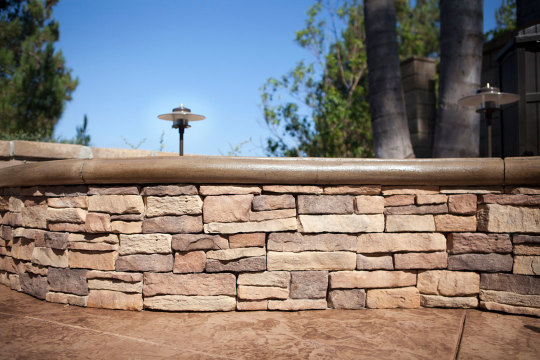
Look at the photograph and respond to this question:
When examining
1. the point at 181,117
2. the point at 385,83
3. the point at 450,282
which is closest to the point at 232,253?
the point at 450,282

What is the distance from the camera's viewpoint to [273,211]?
2.76 meters

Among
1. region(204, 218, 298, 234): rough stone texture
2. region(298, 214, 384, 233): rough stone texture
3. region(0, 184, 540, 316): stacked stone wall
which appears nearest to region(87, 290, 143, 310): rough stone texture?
region(0, 184, 540, 316): stacked stone wall

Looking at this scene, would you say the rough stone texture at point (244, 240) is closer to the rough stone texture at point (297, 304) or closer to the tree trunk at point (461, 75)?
the rough stone texture at point (297, 304)

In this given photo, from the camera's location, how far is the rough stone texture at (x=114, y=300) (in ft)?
9.05

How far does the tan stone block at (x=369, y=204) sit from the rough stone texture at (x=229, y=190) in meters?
0.67

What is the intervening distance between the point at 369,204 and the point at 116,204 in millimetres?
1713

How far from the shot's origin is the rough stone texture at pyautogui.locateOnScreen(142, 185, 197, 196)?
2.74 metres

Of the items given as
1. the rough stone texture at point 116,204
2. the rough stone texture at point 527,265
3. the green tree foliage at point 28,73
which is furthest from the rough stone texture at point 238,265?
the green tree foliage at point 28,73

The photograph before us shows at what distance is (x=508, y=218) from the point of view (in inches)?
108

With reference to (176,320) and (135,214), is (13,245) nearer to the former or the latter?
(135,214)

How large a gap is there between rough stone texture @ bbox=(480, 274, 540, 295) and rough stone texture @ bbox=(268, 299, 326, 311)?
1111 millimetres

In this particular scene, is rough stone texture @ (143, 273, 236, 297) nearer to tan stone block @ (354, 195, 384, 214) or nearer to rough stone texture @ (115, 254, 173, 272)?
rough stone texture @ (115, 254, 173, 272)

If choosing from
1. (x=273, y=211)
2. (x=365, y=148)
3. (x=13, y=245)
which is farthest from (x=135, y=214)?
(x=365, y=148)

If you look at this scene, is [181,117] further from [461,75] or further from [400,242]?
[461,75]
